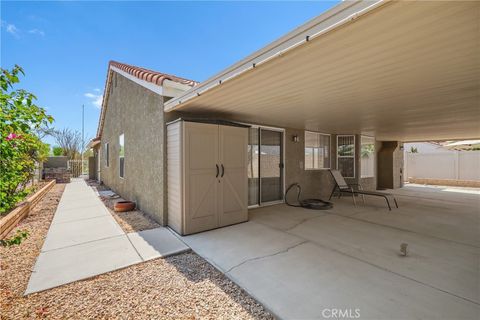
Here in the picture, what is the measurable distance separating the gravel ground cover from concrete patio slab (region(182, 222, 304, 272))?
0.26 metres

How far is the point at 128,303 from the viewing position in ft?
6.99

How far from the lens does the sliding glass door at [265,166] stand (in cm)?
607

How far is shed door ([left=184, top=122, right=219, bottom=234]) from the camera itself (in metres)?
3.98

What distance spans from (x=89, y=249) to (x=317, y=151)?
735 cm

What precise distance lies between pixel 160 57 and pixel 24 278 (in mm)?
9192

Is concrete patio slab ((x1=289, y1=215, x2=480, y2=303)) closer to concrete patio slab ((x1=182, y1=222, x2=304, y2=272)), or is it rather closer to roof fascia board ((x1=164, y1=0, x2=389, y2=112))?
concrete patio slab ((x1=182, y1=222, x2=304, y2=272))

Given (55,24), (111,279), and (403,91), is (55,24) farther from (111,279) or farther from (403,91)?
(403,91)

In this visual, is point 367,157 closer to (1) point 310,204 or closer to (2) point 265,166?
(1) point 310,204

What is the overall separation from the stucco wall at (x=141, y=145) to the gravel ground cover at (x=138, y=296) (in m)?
2.00

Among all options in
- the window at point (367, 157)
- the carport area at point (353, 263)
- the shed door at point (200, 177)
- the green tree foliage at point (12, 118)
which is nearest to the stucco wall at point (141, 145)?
the shed door at point (200, 177)

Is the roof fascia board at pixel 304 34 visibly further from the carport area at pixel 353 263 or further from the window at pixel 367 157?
the window at pixel 367 157

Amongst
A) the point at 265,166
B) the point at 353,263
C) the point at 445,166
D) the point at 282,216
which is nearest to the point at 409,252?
the point at 353,263

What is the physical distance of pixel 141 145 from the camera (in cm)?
575

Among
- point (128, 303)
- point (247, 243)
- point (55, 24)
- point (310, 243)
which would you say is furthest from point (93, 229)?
point (55, 24)
